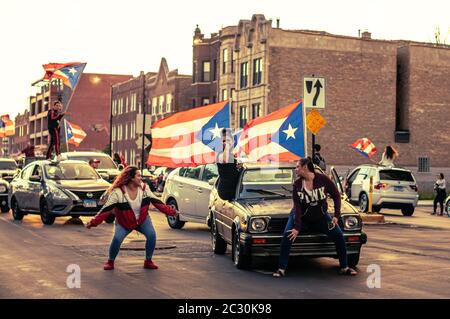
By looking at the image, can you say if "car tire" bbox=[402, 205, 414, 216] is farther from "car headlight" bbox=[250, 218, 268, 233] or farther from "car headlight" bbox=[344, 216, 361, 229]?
"car headlight" bbox=[250, 218, 268, 233]

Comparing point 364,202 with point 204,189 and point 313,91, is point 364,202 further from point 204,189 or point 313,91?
point 204,189

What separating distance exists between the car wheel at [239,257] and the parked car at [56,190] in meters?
8.06

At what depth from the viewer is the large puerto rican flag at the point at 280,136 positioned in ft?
59.0

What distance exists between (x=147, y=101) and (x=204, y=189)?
69.9 meters

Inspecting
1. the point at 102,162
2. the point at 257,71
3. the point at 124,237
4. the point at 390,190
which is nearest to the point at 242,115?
the point at 257,71

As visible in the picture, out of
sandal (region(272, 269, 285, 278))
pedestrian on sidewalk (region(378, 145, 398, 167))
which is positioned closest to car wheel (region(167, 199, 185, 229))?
sandal (region(272, 269, 285, 278))

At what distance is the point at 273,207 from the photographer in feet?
40.7

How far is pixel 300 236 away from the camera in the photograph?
11844 millimetres

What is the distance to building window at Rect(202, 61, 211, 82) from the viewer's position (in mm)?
73375

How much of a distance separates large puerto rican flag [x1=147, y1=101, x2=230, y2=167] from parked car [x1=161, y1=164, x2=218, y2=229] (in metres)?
0.80

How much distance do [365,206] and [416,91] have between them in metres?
34.8

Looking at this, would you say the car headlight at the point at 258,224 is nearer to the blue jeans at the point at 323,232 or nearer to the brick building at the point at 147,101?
the blue jeans at the point at 323,232
